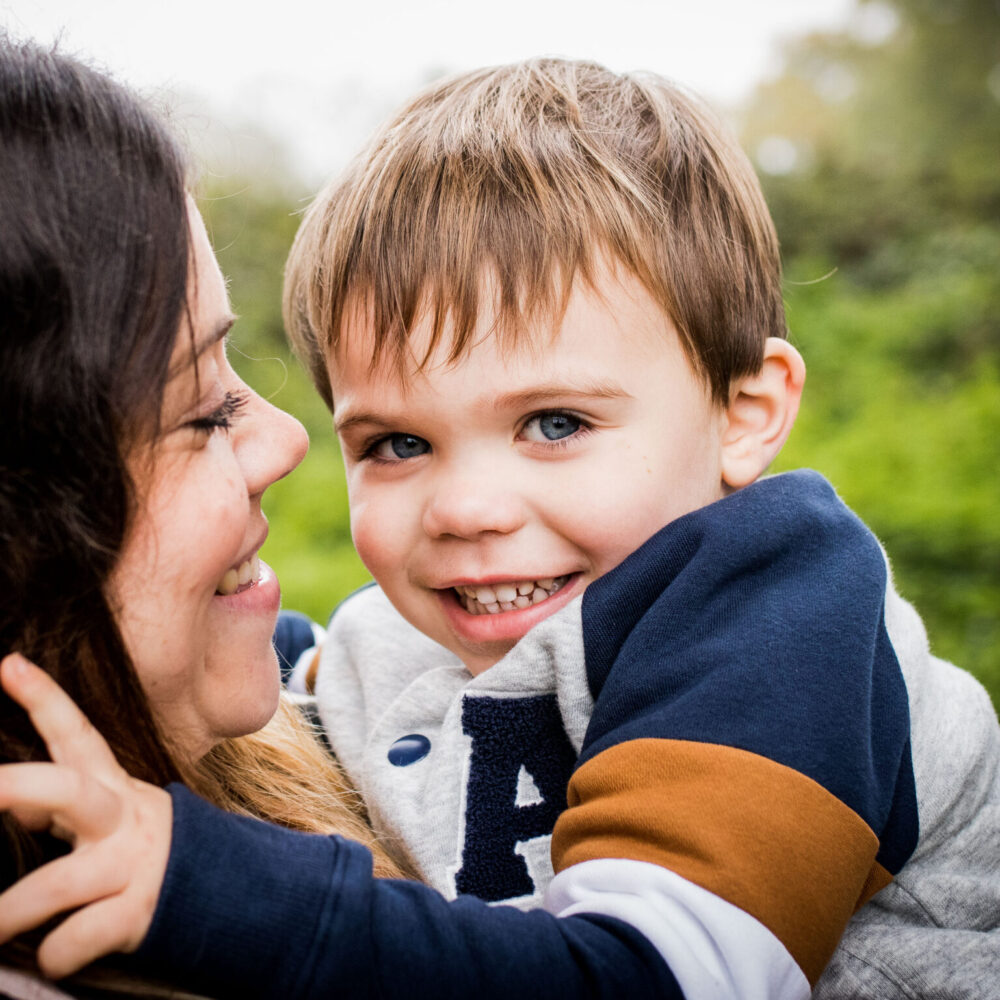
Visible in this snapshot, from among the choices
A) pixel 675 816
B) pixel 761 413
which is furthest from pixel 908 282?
pixel 675 816

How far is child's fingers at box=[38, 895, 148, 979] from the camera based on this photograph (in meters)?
1.05

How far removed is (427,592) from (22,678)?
0.84 meters

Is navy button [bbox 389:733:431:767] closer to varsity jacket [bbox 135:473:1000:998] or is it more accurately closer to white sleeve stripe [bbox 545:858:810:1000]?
varsity jacket [bbox 135:473:1000:998]

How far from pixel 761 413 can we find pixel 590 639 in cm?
65

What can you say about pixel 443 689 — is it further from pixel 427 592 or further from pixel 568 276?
pixel 568 276

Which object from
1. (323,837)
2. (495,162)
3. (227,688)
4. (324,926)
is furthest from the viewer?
(495,162)

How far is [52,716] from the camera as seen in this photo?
1.15 m

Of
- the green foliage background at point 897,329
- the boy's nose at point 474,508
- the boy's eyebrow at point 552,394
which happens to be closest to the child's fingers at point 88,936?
the boy's nose at point 474,508

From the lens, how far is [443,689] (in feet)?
6.21

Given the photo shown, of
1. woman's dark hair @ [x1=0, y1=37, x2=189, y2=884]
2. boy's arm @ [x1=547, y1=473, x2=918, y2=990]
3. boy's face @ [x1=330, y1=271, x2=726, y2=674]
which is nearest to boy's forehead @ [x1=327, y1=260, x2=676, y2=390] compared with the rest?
boy's face @ [x1=330, y1=271, x2=726, y2=674]

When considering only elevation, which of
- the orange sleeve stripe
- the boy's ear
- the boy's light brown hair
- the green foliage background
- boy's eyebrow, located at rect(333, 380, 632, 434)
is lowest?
the green foliage background

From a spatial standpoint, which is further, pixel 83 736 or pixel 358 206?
pixel 358 206

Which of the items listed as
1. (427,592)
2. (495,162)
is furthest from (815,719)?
(495,162)

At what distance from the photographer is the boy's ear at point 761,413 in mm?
1889
